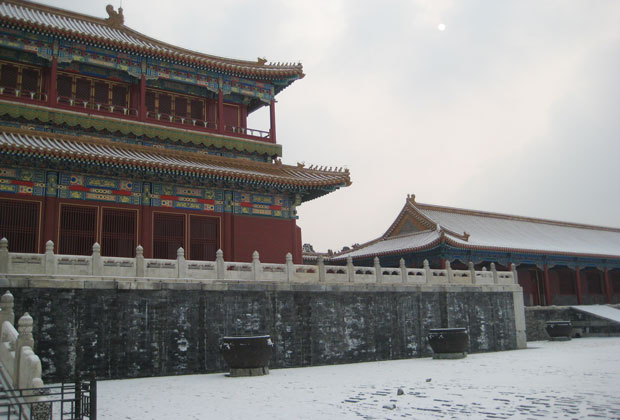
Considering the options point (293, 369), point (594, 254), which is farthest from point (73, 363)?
point (594, 254)

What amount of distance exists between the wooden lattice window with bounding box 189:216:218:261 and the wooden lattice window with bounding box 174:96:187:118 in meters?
5.18

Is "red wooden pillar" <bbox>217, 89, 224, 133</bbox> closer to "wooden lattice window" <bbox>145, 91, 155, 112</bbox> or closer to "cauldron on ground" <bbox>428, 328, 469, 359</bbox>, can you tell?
"wooden lattice window" <bbox>145, 91, 155, 112</bbox>

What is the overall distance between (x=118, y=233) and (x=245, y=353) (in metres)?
7.36

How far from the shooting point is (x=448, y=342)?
21.1 meters

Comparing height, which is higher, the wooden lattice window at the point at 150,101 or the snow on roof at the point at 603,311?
the wooden lattice window at the point at 150,101

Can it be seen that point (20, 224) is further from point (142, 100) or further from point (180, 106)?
point (180, 106)

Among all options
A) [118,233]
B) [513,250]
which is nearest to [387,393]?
[118,233]

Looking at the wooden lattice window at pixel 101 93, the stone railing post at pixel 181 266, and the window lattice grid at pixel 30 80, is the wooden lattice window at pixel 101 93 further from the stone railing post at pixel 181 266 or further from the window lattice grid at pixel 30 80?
the stone railing post at pixel 181 266

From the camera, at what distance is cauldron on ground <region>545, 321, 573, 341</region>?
30.8m

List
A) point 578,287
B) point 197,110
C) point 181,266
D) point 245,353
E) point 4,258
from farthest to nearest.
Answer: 1. point 578,287
2. point 197,110
3. point 181,266
4. point 245,353
5. point 4,258

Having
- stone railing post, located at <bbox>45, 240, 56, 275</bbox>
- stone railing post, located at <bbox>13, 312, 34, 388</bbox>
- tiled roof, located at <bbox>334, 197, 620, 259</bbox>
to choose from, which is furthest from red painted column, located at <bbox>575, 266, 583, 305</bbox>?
stone railing post, located at <bbox>13, 312, 34, 388</bbox>

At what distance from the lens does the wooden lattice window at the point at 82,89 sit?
2284 cm

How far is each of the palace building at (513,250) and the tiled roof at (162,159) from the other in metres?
9.55

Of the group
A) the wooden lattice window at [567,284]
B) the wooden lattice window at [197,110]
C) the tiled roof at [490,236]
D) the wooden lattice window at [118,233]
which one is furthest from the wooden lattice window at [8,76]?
the wooden lattice window at [567,284]
